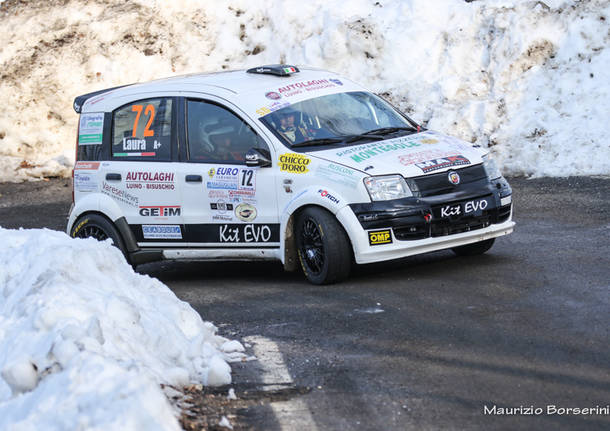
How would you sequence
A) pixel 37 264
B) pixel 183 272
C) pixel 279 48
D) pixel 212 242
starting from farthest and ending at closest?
pixel 279 48, pixel 183 272, pixel 212 242, pixel 37 264

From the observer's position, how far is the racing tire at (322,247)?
8.20m

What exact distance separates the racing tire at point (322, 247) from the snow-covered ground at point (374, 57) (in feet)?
19.8

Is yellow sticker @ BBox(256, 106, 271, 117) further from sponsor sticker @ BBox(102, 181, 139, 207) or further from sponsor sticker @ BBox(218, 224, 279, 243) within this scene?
sponsor sticker @ BBox(102, 181, 139, 207)

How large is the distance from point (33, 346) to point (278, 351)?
1.83 metres

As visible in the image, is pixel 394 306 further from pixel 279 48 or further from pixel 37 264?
pixel 279 48

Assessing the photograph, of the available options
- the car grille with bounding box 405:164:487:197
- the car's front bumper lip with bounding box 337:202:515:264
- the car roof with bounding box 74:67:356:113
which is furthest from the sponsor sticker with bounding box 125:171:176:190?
the car grille with bounding box 405:164:487:197

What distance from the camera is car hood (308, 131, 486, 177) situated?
8.19 m

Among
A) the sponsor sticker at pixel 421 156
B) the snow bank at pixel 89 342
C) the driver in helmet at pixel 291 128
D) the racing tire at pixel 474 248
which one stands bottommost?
the racing tire at pixel 474 248

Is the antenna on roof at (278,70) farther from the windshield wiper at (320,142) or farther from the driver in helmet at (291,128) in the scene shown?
the windshield wiper at (320,142)

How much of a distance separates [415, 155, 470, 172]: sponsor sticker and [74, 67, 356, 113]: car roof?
1.72m

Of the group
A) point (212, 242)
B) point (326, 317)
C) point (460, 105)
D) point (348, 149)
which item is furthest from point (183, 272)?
point (460, 105)

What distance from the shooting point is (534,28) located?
15.9 metres

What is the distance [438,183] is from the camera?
8250 millimetres

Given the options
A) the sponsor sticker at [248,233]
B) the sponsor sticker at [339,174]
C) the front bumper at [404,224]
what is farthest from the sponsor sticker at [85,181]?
the front bumper at [404,224]
